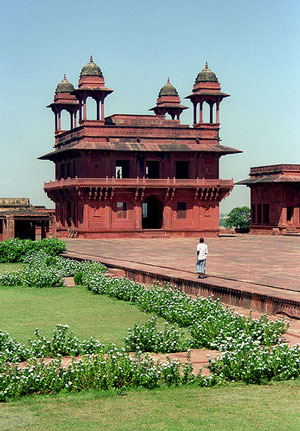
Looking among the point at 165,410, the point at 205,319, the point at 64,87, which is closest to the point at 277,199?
the point at 64,87

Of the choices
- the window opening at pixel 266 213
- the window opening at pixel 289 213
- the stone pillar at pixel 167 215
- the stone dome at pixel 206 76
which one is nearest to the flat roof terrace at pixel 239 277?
the stone pillar at pixel 167 215

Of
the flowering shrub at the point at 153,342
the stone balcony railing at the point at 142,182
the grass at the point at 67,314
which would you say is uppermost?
the stone balcony railing at the point at 142,182

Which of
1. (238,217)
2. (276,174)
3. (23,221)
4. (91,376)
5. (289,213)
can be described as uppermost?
(276,174)

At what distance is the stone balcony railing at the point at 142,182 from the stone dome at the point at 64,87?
715 cm

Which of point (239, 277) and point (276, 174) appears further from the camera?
point (276, 174)

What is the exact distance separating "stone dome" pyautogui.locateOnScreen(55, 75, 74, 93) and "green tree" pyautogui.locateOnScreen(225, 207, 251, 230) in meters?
31.3

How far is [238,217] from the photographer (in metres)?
73.8

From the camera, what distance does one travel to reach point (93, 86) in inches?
1503

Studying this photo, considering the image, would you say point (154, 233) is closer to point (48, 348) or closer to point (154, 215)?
point (154, 215)

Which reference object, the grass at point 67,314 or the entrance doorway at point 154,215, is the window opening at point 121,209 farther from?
the grass at point 67,314

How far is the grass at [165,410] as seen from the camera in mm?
5387

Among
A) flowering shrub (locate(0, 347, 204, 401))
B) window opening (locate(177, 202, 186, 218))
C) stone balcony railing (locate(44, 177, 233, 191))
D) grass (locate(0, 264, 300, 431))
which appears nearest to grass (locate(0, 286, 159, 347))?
flowering shrub (locate(0, 347, 204, 401))

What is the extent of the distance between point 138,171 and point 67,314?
2811 cm

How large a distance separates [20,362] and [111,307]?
468cm
